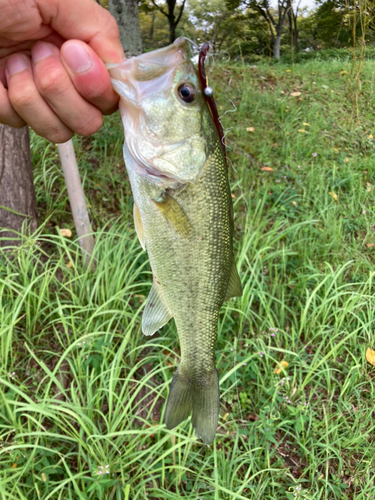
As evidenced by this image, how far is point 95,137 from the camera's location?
3.84 metres

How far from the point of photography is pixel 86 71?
1092 millimetres

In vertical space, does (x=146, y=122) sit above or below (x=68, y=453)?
above

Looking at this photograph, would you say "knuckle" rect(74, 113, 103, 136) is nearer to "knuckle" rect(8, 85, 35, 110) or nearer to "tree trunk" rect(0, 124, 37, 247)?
"knuckle" rect(8, 85, 35, 110)

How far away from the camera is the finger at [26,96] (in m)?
1.19

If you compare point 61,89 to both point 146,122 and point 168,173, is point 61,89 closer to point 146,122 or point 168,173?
point 146,122

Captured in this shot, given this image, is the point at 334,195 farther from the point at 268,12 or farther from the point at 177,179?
the point at 268,12

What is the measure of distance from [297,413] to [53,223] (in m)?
2.59

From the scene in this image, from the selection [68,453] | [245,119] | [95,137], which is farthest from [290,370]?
[245,119]

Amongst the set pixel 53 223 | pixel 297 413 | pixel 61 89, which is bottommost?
pixel 297 413

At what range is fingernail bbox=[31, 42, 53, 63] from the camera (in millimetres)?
1152

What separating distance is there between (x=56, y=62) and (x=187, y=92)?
0.48m

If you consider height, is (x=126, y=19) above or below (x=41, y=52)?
above

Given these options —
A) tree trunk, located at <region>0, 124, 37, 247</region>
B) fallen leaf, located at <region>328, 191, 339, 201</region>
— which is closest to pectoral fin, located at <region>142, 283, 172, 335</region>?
tree trunk, located at <region>0, 124, 37, 247</region>

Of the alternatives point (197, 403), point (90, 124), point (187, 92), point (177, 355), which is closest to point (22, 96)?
point (90, 124)
